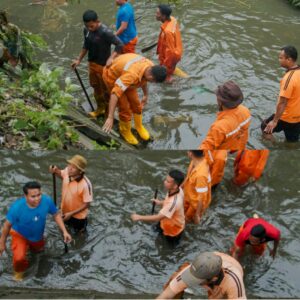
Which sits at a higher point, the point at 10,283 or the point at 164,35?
the point at 164,35

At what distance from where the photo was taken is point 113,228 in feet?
21.1

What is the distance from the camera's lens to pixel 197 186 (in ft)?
19.4

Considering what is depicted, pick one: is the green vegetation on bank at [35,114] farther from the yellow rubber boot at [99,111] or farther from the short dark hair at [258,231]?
the short dark hair at [258,231]

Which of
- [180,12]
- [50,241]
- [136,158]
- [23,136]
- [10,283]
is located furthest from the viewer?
[180,12]

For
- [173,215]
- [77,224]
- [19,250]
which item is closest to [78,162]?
[77,224]

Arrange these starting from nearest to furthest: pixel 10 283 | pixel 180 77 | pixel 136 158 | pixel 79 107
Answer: pixel 10 283 < pixel 136 158 < pixel 79 107 < pixel 180 77

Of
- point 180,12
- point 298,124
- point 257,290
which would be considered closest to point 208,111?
point 298,124

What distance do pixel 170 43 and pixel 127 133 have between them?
2479 mm

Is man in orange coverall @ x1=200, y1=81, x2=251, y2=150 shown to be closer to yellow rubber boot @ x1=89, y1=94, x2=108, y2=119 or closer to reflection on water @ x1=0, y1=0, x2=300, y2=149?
reflection on water @ x1=0, y1=0, x2=300, y2=149

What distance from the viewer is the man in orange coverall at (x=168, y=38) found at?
937 centimetres

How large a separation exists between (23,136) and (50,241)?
6.17 feet

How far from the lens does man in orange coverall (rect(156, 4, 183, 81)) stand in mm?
9370

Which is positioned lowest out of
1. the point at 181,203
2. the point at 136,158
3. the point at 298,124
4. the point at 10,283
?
the point at 10,283

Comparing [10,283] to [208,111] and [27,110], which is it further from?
[208,111]
